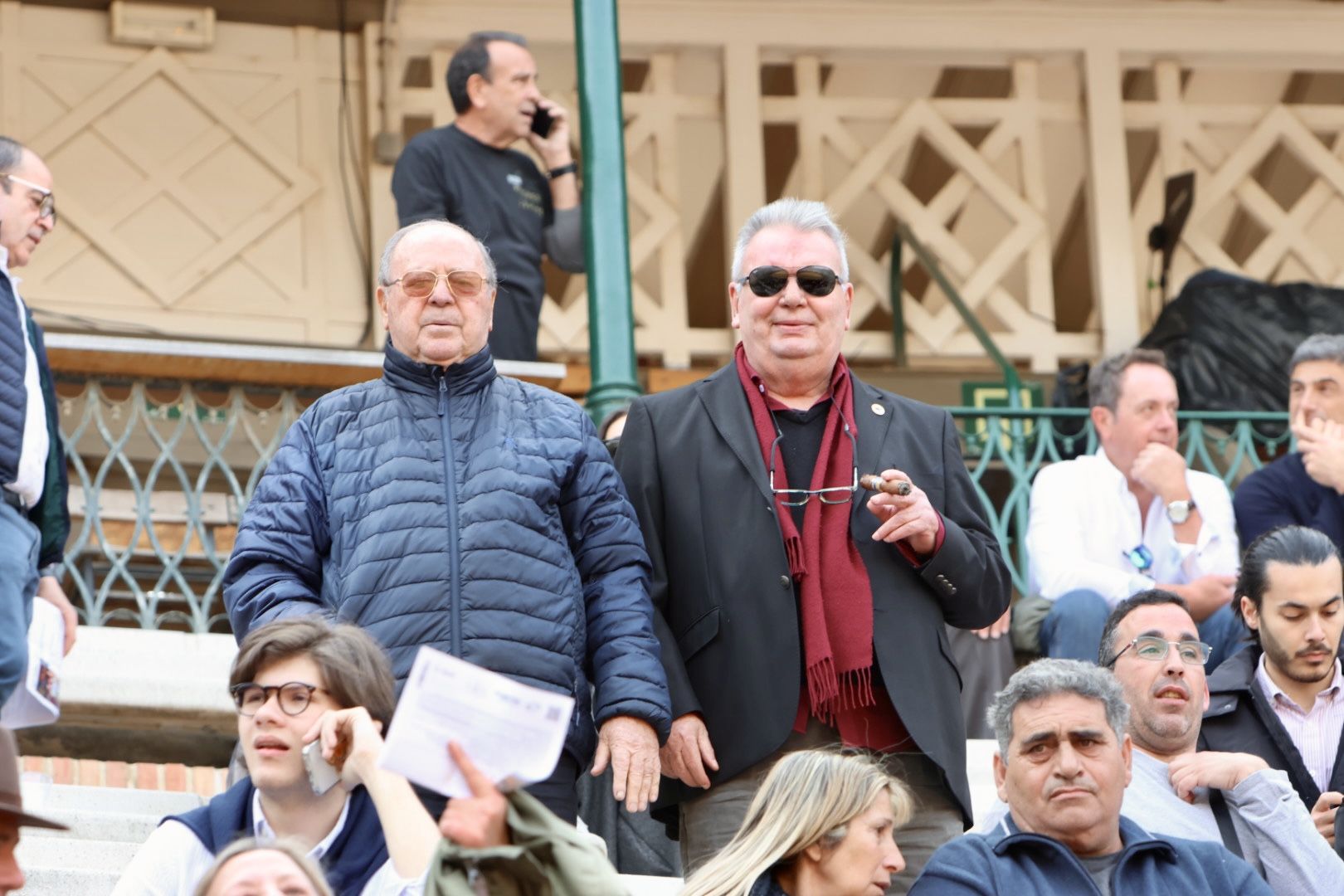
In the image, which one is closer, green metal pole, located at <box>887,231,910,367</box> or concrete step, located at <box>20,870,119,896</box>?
concrete step, located at <box>20,870,119,896</box>

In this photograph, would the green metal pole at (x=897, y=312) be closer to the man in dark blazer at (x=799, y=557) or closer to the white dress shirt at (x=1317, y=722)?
the white dress shirt at (x=1317, y=722)

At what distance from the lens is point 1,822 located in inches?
136

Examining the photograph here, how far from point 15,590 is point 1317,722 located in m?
3.31

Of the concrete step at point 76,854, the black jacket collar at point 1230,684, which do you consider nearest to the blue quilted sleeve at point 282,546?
the concrete step at point 76,854

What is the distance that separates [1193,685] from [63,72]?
20.7 feet

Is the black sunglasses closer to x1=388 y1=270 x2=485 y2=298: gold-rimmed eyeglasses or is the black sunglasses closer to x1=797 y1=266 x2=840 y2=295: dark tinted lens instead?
x1=797 y1=266 x2=840 y2=295: dark tinted lens

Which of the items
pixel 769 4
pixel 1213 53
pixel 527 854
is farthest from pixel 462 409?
pixel 1213 53

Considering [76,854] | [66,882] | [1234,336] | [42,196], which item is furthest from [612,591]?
[1234,336]

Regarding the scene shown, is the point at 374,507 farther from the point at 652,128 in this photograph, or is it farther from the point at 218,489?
the point at 652,128

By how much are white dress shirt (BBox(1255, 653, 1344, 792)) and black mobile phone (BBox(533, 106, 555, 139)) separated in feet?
11.1

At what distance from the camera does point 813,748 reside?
16.5ft

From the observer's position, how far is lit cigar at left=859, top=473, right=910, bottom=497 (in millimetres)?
4902

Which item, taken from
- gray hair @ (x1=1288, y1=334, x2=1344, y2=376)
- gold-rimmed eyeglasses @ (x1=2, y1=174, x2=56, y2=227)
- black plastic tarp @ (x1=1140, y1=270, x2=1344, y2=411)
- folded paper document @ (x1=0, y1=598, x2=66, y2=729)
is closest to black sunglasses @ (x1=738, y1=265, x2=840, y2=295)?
folded paper document @ (x1=0, y1=598, x2=66, y2=729)

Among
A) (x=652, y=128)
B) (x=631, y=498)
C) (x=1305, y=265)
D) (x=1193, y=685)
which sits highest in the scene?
(x=652, y=128)
